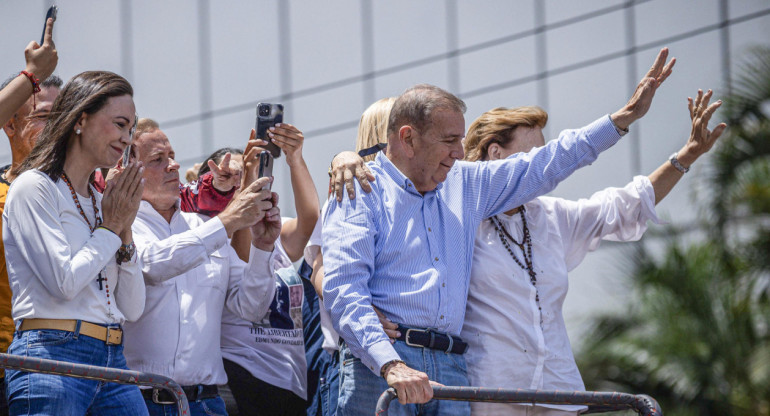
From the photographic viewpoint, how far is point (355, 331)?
13.2ft

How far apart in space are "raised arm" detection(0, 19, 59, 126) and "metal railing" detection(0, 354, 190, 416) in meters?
1.21

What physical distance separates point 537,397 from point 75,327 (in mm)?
1517

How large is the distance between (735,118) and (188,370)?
32.5 ft

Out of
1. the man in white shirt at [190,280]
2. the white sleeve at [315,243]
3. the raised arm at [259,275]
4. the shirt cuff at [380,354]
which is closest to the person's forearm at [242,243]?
the man in white shirt at [190,280]

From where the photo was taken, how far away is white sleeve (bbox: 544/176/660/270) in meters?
4.93

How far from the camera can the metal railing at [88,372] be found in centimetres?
355

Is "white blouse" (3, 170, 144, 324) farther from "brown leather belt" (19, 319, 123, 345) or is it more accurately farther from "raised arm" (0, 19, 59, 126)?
"raised arm" (0, 19, 59, 126)

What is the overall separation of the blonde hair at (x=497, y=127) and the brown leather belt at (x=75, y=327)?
176cm

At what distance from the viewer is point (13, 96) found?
4.45 metres

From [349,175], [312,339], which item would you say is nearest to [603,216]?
[349,175]

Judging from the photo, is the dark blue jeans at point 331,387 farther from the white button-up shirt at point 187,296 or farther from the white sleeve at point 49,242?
the white sleeve at point 49,242

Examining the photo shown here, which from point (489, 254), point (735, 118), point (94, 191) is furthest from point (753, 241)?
point (94, 191)

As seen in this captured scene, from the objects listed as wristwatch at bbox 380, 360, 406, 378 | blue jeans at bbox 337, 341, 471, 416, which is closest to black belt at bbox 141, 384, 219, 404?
blue jeans at bbox 337, 341, 471, 416

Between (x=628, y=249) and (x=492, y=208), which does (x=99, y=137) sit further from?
(x=628, y=249)
